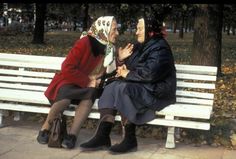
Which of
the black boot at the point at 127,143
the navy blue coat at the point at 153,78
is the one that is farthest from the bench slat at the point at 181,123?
the black boot at the point at 127,143

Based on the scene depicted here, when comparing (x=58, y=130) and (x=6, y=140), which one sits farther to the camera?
(x=6, y=140)

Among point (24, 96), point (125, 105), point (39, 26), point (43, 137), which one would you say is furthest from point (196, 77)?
point (39, 26)

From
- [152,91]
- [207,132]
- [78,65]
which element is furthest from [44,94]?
[207,132]

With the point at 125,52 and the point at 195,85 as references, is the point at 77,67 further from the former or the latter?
the point at 195,85

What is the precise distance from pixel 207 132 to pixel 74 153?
5.65ft

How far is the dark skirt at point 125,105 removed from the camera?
580 centimetres

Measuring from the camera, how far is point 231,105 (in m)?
8.02

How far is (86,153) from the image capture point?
19.0ft

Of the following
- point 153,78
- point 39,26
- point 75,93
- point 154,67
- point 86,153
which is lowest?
point 86,153

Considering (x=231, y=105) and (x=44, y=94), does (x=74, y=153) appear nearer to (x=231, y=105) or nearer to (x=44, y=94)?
(x=44, y=94)

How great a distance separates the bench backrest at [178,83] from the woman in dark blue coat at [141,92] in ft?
0.69

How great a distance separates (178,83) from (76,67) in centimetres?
124

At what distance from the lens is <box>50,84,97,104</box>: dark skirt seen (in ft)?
19.9

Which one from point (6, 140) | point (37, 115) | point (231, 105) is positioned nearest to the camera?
point (6, 140)
